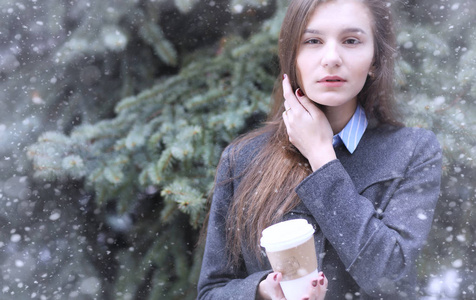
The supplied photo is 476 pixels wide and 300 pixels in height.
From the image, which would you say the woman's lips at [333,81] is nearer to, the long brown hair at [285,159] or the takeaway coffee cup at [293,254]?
the long brown hair at [285,159]

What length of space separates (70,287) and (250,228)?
45.8 inches

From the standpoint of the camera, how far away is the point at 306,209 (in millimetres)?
1303

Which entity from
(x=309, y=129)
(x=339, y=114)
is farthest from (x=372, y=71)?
(x=309, y=129)

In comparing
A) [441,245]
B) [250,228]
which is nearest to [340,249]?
[250,228]

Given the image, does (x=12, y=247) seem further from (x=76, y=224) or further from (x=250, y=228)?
(x=250, y=228)

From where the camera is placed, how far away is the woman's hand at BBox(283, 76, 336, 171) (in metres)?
1.24

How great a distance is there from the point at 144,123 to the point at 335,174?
3.41 ft

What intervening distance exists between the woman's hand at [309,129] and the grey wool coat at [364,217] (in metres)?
0.05

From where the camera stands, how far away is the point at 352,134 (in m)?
1.36

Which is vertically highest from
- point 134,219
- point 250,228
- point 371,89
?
point 371,89

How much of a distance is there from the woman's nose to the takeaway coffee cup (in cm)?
44

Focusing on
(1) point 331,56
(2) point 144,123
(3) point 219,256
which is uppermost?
(1) point 331,56

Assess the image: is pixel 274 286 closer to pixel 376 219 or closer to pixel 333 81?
pixel 376 219

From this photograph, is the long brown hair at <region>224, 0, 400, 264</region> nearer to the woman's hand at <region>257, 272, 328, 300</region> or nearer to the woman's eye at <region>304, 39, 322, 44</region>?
the woman's eye at <region>304, 39, 322, 44</region>
